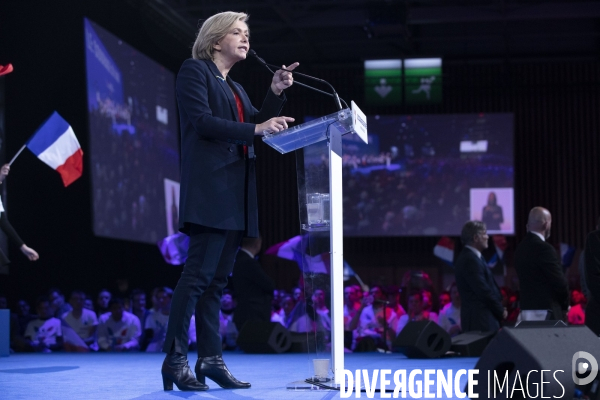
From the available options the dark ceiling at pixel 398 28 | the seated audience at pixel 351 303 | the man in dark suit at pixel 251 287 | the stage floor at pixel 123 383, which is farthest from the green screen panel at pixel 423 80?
the stage floor at pixel 123 383

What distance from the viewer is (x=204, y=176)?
9.26ft

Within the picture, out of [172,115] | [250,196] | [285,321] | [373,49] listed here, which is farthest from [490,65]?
[250,196]

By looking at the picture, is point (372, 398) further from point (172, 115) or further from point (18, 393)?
point (172, 115)

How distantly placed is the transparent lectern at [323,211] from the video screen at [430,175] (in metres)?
10.5

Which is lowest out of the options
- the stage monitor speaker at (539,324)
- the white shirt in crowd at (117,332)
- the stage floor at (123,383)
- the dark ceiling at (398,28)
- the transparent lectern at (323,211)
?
the white shirt in crowd at (117,332)

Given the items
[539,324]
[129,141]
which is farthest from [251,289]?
[539,324]

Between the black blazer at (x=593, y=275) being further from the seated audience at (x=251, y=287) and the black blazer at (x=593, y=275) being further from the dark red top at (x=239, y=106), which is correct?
the seated audience at (x=251, y=287)

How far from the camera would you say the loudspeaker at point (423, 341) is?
5.90 meters

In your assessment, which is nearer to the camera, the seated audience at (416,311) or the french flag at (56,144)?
the french flag at (56,144)

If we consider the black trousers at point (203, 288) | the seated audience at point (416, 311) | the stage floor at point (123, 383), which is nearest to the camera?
the stage floor at point (123, 383)

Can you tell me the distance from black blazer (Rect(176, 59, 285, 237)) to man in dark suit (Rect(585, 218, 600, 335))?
285cm

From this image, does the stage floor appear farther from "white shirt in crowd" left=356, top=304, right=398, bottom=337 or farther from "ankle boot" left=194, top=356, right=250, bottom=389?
"white shirt in crowd" left=356, top=304, right=398, bottom=337

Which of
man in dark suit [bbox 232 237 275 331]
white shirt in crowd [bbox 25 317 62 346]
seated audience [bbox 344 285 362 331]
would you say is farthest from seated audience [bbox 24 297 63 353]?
seated audience [bbox 344 285 362 331]

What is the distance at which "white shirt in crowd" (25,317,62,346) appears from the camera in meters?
8.16
